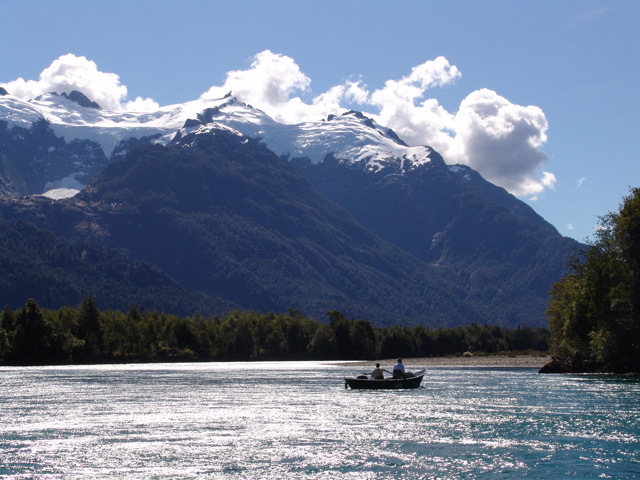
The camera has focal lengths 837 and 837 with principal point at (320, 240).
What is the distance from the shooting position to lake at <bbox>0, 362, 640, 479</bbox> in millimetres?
44781

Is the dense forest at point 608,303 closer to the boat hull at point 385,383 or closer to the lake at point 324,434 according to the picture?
the lake at point 324,434

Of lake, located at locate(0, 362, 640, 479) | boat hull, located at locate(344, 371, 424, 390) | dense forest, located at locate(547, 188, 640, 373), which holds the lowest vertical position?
lake, located at locate(0, 362, 640, 479)

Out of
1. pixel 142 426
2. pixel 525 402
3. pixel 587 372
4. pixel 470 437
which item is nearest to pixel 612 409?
pixel 525 402

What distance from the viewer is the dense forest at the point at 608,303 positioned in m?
106

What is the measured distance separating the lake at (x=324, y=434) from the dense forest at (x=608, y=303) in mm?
15827

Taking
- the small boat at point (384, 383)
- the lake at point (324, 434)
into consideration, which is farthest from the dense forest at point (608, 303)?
the small boat at point (384, 383)

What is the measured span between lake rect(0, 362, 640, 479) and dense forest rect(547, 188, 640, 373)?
15.8m

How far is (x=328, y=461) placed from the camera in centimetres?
4662

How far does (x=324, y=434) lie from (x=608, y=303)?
227 feet

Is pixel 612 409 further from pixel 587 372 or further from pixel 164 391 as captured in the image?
pixel 587 372

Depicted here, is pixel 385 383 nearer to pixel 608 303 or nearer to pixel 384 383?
pixel 384 383

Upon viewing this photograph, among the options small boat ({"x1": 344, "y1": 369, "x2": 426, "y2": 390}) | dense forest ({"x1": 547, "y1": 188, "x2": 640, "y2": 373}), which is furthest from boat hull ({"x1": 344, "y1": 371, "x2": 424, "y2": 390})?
dense forest ({"x1": 547, "y1": 188, "x2": 640, "y2": 373})

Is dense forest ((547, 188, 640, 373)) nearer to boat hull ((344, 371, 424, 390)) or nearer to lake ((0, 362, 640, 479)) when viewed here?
lake ((0, 362, 640, 479))

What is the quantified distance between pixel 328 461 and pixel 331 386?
6218 centimetres
